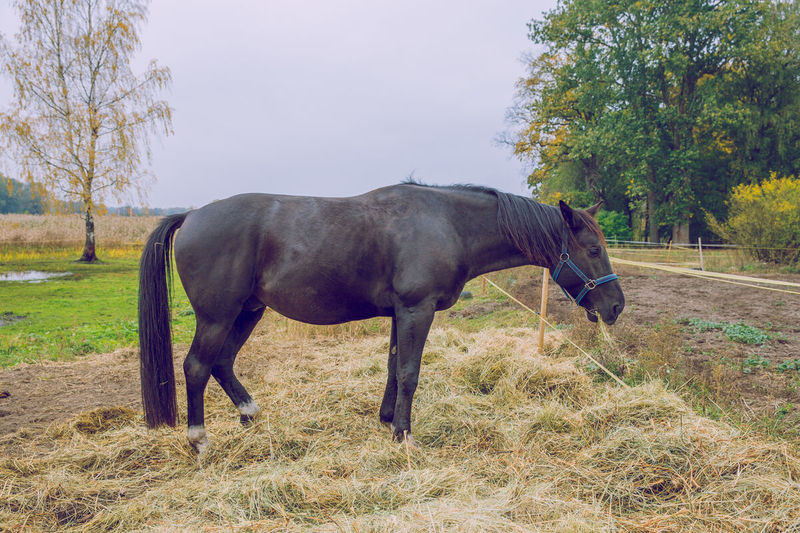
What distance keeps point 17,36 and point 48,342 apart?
1679 cm

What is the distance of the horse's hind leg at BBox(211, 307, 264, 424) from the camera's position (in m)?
3.51

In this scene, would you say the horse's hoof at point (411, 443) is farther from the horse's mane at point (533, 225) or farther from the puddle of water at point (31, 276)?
the puddle of water at point (31, 276)

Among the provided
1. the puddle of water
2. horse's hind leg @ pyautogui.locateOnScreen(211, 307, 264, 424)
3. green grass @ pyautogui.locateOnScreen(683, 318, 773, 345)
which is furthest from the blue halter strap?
the puddle of water

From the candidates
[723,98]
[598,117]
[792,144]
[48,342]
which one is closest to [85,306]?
[48,342]

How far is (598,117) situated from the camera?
22.6 m

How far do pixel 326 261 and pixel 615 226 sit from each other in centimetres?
2565

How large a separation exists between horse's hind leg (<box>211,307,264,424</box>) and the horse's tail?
37 cm

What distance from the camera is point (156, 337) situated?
3234 mm

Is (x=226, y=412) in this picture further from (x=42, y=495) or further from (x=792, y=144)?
(x=792, y=144)

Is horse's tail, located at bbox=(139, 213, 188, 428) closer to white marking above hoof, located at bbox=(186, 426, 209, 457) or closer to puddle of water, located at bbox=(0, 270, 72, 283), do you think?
white marking above hoof, located at bbox=(186, 426, 209, 457)

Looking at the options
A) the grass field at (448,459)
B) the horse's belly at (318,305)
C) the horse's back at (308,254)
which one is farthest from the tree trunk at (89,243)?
the horse's belly at (318,305)

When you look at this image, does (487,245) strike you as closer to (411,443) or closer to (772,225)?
(411,443)

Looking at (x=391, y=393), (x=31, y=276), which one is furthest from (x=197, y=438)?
(x=31, y=276)

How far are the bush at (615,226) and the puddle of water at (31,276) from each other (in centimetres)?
2404
